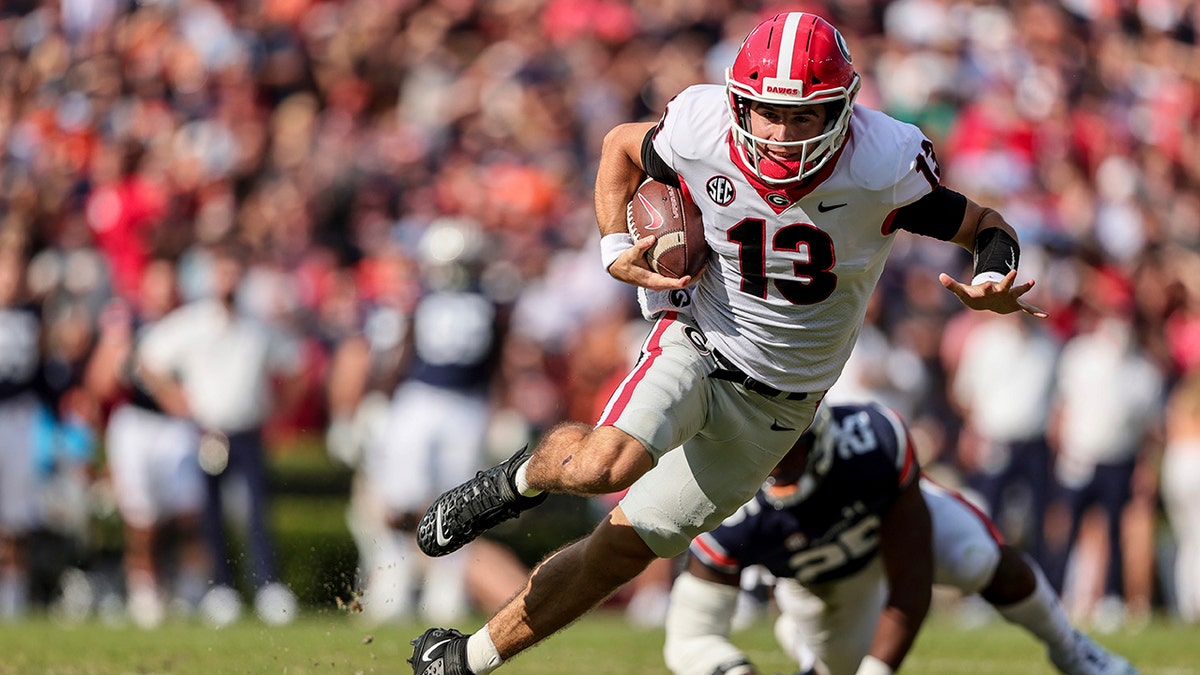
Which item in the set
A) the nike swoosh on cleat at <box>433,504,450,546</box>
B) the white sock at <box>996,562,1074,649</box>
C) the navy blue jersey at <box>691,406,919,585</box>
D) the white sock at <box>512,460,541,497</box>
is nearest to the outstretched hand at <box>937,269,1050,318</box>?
the navy blue jersey at <box>691,406,919,585</box>

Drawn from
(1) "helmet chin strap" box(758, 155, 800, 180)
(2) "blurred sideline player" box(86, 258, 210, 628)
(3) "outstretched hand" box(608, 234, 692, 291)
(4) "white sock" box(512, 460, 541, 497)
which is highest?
(1) "helmet chin strap" box(758, 155, 800, 180)

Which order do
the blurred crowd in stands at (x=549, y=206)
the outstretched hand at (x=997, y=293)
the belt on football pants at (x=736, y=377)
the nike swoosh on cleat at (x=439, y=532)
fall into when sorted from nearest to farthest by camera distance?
the outstretched hand at (x=997, y=293), the belt on football pants at (x=736, y=377), the nike swoosh on cleat at (x=439, y=532), the blurred crowd in stands at (x=549, y=206)

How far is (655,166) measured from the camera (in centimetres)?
519

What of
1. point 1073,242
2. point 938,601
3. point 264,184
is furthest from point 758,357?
point 264,184

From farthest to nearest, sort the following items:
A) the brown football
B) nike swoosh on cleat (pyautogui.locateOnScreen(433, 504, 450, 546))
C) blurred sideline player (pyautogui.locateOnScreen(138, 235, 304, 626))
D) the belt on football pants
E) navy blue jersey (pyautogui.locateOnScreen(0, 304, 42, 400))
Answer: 1. blurred sideline player (pyautogui.locateOnScreen(138, 235, 304, 626))
2. navy blue jersey (pyautogui.locateOnScreen(0, 304, 42, 400))
3. nike swoosh on cleat (pyautogui.locateOnScreen(433, 504, 450, 546))
4. the belt on football pants
5. the brown football

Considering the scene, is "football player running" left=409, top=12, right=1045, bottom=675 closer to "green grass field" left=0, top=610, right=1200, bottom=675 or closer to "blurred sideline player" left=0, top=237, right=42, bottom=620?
"green grass field" left=0, top=610, right=1200, bottom=675

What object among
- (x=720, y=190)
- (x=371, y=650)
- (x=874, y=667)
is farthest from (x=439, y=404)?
(x=720, y=190)

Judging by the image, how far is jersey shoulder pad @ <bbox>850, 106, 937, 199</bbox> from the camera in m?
4.92

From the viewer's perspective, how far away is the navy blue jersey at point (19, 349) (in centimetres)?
1050

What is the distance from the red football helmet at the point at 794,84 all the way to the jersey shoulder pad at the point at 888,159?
84 mm

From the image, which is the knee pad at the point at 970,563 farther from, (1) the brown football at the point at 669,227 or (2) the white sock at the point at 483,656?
(2) the white sock at the point at 483,656


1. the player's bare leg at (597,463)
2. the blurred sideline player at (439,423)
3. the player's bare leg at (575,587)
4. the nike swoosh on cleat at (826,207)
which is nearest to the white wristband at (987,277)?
the nike swoosh on cleat at (826,207)

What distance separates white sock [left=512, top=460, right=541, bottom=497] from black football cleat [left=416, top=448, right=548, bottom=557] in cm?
1

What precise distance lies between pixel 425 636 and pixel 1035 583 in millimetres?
2406
